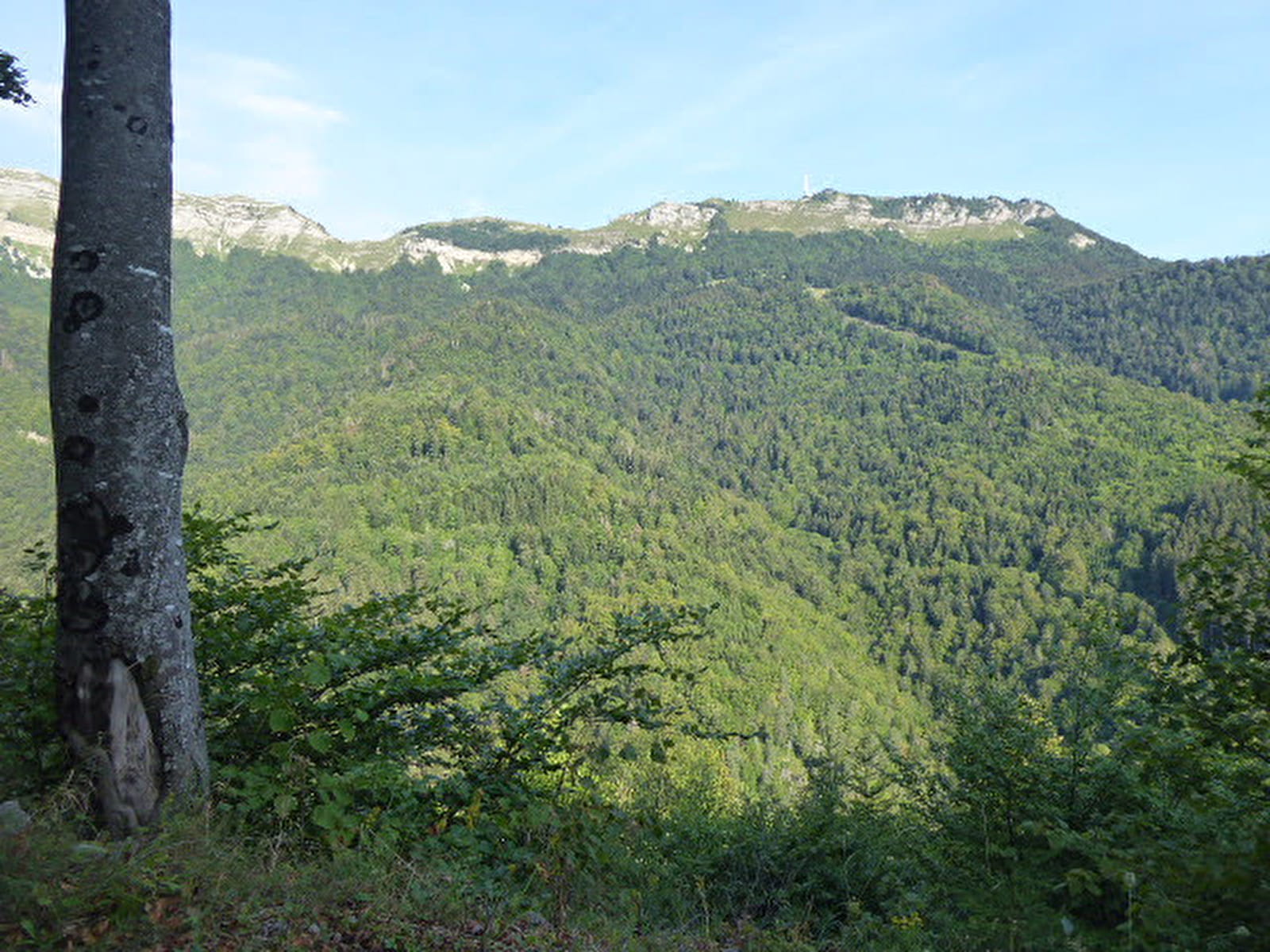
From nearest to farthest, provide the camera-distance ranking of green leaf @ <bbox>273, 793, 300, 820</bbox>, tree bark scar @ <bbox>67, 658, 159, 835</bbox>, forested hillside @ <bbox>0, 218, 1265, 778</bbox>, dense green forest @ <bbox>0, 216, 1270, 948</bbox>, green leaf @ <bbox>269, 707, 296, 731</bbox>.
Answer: tree bark scar @ <bbox>67, 658, 159, 835</bbox> < green leaf @ <bbox>273, 793, 300, 820</bbox> < green leaf @ <bbox>269, 707, 296, 731</bbox> < dense green forest @ <bbox>0, 216, 1270, 948</bbox> < forested hillside @ <bbox>0, 218, 1265, 778</bbox>

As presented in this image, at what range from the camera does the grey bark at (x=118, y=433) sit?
10.5ft

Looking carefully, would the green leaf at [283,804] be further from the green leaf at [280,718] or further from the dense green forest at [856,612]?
the green leaf at [280,718]

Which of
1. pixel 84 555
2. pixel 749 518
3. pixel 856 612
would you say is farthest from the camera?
pixel 749 518

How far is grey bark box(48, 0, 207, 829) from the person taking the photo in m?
3.20

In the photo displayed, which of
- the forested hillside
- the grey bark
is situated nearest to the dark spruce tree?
the grey bark

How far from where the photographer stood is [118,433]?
3236 millimetres

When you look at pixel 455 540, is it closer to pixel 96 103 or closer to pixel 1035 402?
pixel 96 103

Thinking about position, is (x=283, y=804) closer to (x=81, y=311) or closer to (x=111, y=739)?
(x=111, y=739)

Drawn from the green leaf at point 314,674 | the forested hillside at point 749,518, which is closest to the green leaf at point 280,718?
the green leaf at point 314,674

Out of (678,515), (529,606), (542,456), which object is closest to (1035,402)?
(678,515)

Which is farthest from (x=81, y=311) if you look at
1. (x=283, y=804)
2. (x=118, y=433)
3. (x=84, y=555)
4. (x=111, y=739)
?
(x=283, y=804)

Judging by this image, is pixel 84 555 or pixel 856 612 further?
pixel 856 612

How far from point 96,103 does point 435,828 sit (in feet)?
12.4

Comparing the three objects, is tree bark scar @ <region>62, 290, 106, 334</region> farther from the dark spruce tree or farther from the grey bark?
the dark spruce tree
